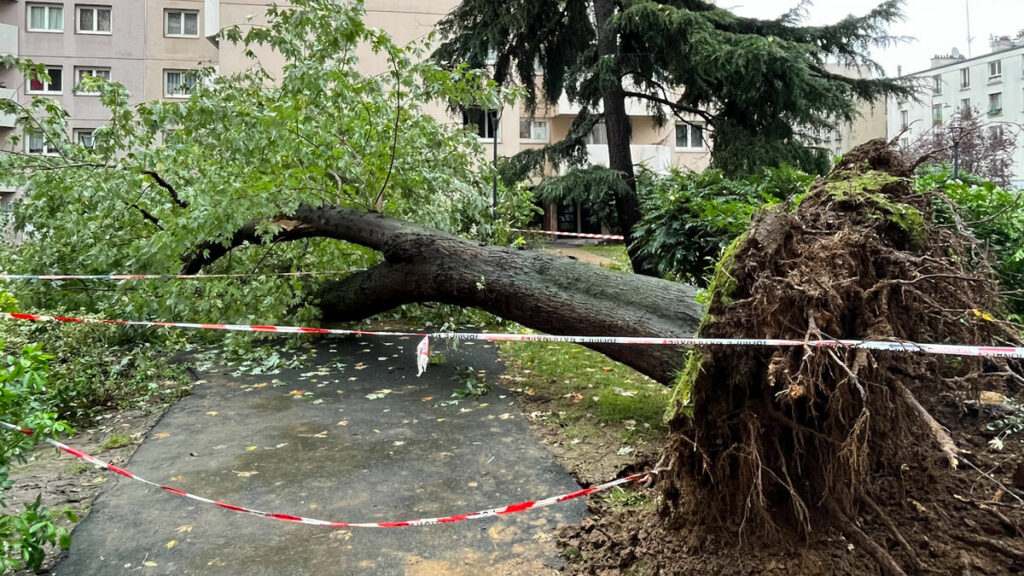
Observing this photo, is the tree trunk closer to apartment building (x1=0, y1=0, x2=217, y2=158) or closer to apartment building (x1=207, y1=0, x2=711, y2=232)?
apartment building (x1=207, y1=0, x2=711, y2=232)

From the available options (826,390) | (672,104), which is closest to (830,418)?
(826,390)

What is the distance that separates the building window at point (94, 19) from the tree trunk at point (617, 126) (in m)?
25.0

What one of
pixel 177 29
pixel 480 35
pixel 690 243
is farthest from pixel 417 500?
pixel 177 29

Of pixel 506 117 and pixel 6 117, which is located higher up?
pixel 506 117

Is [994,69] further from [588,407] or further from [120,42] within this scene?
[120,42]

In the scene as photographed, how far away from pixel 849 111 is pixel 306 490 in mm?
8967

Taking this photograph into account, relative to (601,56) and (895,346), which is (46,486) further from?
(601,56)

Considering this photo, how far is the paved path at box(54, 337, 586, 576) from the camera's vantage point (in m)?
2.78

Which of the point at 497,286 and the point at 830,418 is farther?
the point at 497,286

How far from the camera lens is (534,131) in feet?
95.2

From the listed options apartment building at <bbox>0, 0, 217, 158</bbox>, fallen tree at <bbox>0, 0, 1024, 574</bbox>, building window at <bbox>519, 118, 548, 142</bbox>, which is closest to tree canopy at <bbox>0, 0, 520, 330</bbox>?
fallen tree at <bbox>0, 0, 1024, 574</bbox>

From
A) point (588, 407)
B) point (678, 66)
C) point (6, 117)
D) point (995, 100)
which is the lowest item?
point (588, 407)

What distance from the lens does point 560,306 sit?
15.6 ft

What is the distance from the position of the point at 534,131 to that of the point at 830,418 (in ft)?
91.4
